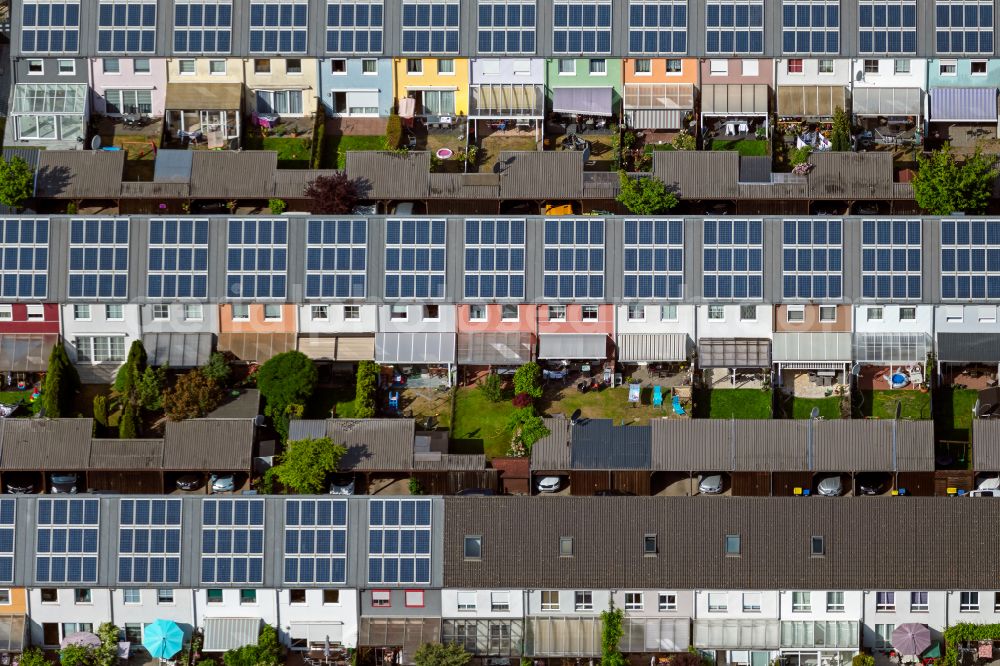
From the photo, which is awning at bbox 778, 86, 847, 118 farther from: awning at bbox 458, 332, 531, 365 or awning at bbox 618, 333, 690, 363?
awning at bbox 458, 332, 531, 365

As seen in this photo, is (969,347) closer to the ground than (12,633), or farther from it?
farther from it

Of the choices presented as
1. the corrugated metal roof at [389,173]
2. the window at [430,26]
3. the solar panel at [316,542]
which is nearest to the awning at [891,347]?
the corrugated metal roof at [389,173]

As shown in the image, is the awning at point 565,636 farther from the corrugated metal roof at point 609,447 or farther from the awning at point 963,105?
the awning at point 963,105

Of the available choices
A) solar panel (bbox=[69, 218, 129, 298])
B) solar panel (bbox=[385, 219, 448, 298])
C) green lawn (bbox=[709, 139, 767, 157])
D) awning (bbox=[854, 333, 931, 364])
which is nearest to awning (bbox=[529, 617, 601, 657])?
solar panel (bbox=[385, 219, 448, 298])

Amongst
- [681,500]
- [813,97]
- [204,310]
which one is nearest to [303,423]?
[204,310]

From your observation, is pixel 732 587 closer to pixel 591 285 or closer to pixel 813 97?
pixel 591 285

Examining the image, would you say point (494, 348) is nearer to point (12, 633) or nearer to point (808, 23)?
point (808, 23)

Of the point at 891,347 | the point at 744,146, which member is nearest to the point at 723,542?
the point at 891,347
